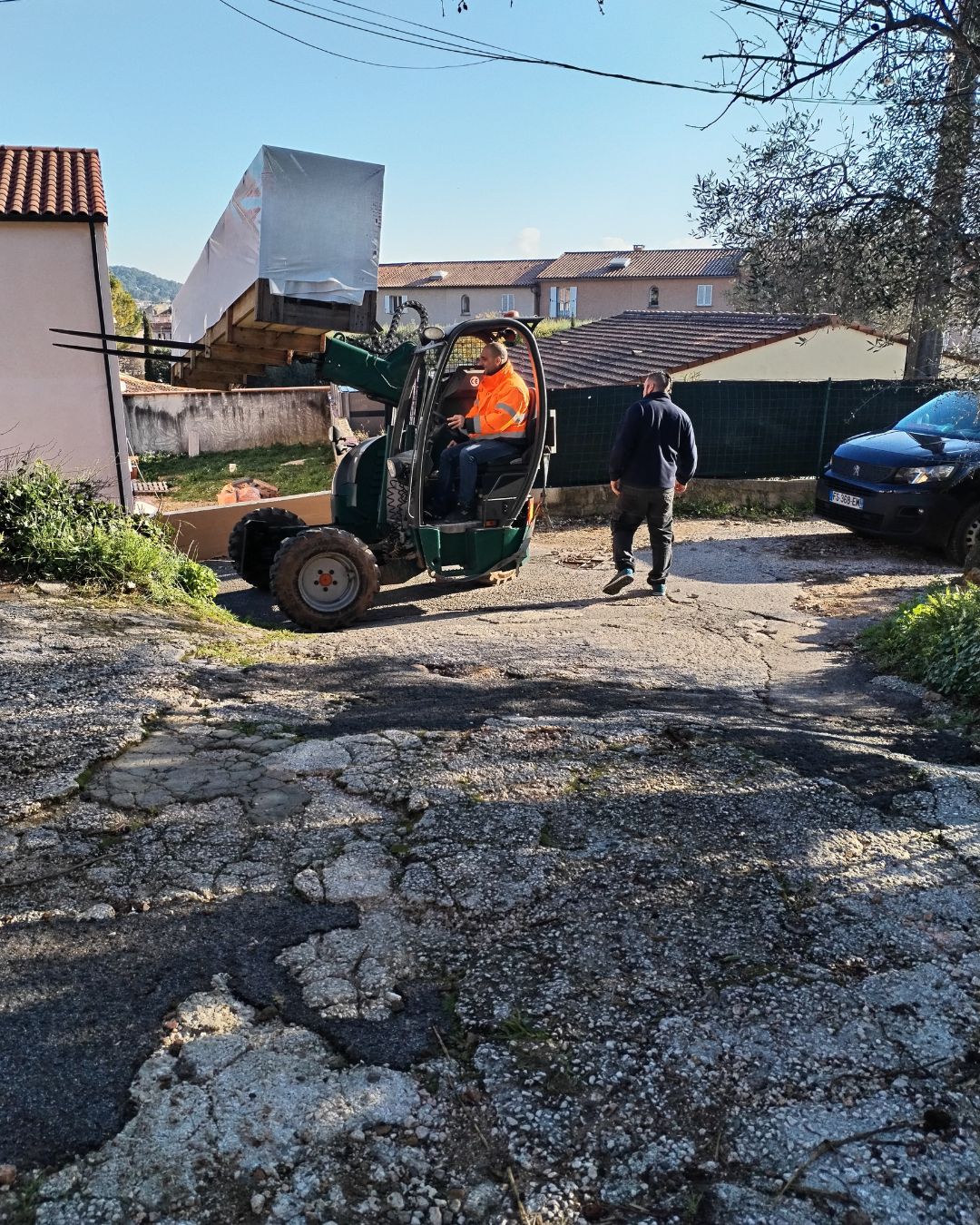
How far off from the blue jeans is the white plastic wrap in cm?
140

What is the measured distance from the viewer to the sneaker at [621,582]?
8.92 m

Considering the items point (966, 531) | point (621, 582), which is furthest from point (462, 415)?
point (966, 531)

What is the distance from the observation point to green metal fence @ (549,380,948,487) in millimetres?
13078

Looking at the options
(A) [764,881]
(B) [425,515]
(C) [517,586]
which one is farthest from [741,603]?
(A) [764,881]

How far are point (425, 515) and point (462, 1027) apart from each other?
5.83 meters

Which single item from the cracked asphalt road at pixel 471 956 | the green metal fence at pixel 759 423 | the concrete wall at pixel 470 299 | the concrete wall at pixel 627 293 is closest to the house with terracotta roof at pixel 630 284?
the concrete wall at pixel 627 293

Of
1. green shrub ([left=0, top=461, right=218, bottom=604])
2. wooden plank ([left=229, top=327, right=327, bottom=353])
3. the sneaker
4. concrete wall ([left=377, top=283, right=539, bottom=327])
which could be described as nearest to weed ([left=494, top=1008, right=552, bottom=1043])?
green shrub ([left=0, top=461, right=218, bottom=604])

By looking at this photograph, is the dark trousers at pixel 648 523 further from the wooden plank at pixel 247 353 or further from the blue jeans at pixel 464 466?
the wooden plank at pixel 247 353

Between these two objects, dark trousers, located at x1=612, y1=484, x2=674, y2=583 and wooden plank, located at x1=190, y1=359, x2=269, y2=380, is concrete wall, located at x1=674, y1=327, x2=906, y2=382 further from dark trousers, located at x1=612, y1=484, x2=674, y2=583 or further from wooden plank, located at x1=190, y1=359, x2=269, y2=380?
wooden plank, located at x1=190, y1=359, x2=269, y2=380

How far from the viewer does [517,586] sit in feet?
31.1

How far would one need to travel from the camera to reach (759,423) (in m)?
13.6

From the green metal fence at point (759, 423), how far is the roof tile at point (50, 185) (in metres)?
6.93

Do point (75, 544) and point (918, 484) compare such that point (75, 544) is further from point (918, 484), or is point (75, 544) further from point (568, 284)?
point (568, 284)

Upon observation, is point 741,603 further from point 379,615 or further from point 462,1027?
point 462,1027
